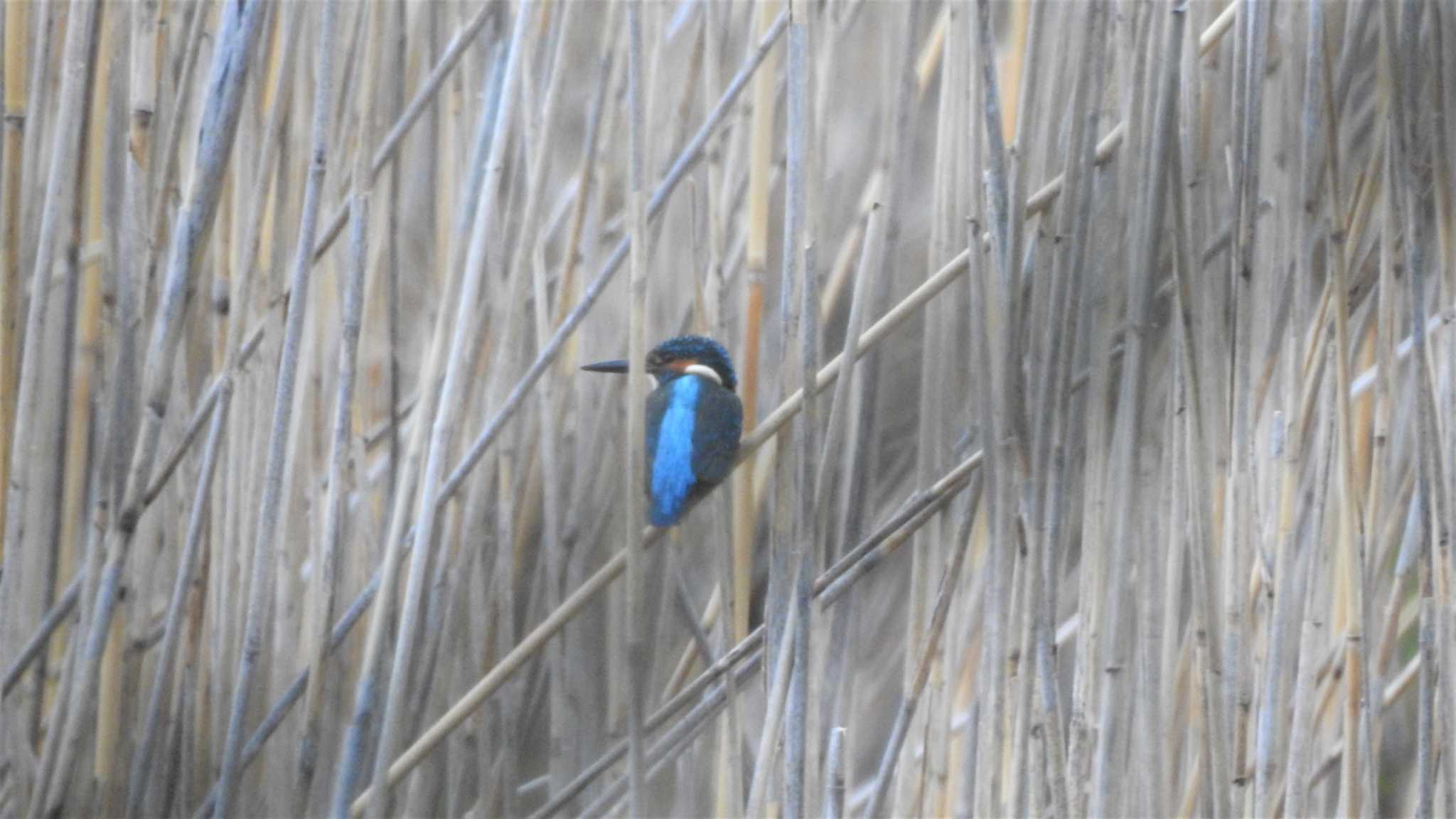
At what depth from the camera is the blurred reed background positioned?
1031 mm

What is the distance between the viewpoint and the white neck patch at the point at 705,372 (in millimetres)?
1178

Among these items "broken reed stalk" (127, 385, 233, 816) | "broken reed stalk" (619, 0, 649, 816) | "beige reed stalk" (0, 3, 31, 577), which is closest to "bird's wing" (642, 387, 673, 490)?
"broken reed stalk" (619, 0, 649, 816)

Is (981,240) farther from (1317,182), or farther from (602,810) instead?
(602,810)

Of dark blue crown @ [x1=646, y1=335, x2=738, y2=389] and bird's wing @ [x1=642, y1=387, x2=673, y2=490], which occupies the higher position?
dark blue crown @ [x1=646, y1=335, x2=738, y2=389]

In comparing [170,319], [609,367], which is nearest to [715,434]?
[609,367]

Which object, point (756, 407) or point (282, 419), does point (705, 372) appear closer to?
point (756, 407)

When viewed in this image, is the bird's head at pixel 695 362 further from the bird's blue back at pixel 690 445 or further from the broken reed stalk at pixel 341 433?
the broken reed stalk at pixel 341 433

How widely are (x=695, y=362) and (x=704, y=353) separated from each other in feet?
0.05

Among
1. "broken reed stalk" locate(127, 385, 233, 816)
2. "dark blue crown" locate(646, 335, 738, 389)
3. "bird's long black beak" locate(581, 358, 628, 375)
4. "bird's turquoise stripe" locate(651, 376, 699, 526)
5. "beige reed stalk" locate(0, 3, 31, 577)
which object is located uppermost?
"beige reed stalk" locate(0, 3, 31, 577)

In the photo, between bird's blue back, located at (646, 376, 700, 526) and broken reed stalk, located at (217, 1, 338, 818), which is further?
bird's blue back, located at (646, 376, 700, 526)

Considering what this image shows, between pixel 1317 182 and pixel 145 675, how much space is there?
132 cm

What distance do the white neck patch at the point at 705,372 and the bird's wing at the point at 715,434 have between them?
2cm

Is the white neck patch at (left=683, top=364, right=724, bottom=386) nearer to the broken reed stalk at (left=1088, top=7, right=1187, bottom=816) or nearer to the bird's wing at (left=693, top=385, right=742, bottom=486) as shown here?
the bird's wing at (left=693, top=385, right=742, bottom=486)

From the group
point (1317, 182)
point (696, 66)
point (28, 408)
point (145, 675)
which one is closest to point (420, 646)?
A: point (145, 675)
